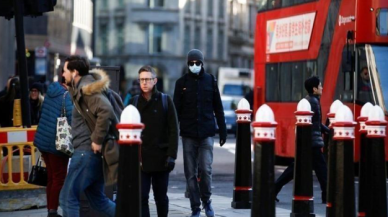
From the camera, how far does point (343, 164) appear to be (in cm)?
1090

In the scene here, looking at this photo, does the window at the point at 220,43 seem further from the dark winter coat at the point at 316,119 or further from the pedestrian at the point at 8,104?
the dark winter coat at the point at 316,119

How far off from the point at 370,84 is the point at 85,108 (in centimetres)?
1044

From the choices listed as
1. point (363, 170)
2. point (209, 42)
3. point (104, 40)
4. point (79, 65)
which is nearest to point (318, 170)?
point (363, 170)

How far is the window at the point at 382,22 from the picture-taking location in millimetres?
20469

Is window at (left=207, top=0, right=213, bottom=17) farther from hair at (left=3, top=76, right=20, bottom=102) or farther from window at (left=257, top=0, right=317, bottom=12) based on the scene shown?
hair at (left=3, top=76, right=20, bottom=102)

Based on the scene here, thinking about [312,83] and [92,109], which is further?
[312,83]

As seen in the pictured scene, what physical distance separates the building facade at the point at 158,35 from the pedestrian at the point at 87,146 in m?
77.7

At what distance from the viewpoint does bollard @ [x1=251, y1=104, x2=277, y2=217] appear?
1008 centimetres

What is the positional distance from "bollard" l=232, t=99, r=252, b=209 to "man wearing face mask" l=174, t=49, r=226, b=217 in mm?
1169

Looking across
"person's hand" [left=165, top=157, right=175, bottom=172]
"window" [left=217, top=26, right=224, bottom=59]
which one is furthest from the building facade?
"person's hand" [left=165, top=157, right=175, bottom=172]

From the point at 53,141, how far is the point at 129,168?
10.1 ft

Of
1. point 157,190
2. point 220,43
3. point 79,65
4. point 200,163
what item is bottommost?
point 157,190

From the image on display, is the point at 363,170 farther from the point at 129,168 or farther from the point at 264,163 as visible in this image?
the point at 129,168

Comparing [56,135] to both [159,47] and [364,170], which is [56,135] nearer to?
[364,170]
